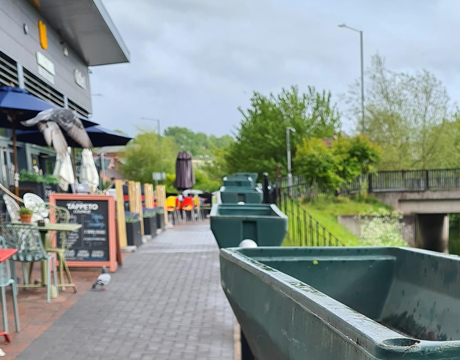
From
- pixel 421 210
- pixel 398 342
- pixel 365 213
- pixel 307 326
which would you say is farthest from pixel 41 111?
pixel 421 210

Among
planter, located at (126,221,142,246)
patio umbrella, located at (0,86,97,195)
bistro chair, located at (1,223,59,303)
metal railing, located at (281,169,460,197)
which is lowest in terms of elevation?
planter, located at (126,221,142,246)

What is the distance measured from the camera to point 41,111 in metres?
8.78

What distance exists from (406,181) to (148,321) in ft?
91.0

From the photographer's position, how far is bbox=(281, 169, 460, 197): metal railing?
30.6 metres

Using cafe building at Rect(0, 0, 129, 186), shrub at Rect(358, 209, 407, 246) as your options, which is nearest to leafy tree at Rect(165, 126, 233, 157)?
shrub at Rect(358, 209, 407, 246)

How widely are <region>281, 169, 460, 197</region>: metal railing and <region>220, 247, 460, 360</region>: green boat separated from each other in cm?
2668

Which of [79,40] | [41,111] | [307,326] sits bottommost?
[307,326]

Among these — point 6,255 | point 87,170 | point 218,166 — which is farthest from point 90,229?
point 218,166

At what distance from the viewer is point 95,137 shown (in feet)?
41.1

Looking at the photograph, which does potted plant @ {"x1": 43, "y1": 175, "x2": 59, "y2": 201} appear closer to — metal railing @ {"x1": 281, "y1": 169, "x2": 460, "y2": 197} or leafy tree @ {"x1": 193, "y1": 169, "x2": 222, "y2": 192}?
metal railing @ {"x1": 281, "y1": 169, "x2": 460, "y2": 197}

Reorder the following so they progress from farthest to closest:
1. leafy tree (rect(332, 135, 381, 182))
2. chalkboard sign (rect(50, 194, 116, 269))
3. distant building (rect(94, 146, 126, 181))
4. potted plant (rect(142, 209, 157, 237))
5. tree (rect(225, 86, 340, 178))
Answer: tree (rect(225, 86, 340, 178)) → leafy tree (rect(332, 135, 381, 182)) → distant building (rect(94, 146, 126, 181)) → potted plant (rect(142, 209, 157, 237)) → chalkboard sign (rect(50, 194, 116, 269))

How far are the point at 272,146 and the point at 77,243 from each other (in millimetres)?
31985

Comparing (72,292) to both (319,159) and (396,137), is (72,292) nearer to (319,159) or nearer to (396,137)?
(319,159)

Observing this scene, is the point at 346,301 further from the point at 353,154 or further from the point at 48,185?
the point at 353,154
